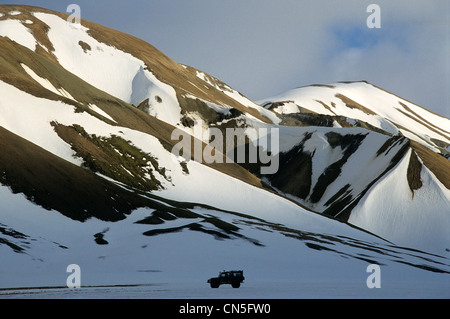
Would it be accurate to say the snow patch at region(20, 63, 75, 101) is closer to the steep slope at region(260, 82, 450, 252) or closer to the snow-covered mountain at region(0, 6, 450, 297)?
the snow-covered mountain at region(0, 6, 450, 297)

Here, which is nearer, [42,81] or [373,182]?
[42,81]

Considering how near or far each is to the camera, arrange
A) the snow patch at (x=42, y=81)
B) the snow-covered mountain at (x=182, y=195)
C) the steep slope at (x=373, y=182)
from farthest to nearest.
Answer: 1. the steep slope at (x=373, y=182)
2. the snow patch at (x=42, y=81)
3. the snow-covered mountain at (x=182, y=195)

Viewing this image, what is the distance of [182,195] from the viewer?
120812mm

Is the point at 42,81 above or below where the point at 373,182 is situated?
above

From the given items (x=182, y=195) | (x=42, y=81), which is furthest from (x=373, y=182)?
(x=42, y=81)

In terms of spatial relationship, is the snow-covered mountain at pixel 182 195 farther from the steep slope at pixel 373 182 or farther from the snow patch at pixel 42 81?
the snow patch at pixel 42 81

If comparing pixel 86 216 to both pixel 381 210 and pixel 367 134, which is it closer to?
pixel 381 210

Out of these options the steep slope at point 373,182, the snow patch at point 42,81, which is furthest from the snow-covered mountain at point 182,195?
the snow patch at point 42,81

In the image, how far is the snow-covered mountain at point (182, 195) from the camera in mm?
72000

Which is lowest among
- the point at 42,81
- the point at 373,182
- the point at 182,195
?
the point at 182,195

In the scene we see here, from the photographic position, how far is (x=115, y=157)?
4739 inches

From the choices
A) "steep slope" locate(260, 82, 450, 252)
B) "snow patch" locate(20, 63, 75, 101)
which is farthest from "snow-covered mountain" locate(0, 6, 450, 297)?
"snow patch" locate(20, 63, 75, 101)

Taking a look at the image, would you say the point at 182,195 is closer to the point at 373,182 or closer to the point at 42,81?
the point at 42,81
